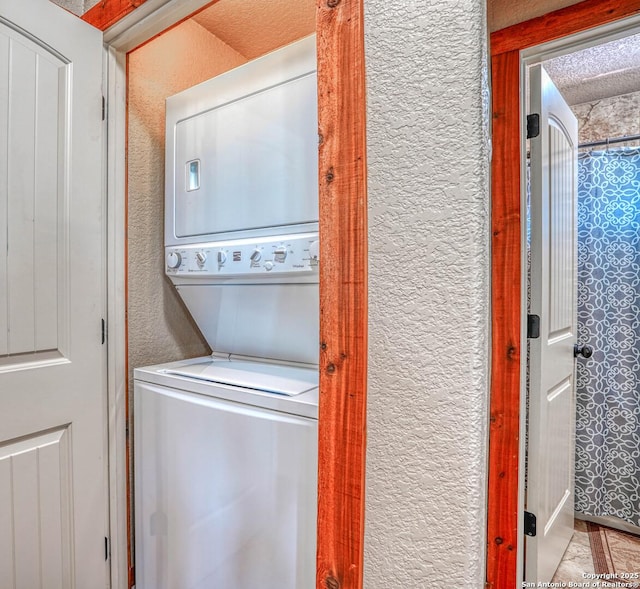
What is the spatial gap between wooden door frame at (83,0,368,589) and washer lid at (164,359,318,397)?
381 mm

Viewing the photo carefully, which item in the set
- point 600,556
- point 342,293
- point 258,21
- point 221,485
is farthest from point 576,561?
point 258,21

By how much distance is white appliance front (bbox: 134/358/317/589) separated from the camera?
3.35 feet

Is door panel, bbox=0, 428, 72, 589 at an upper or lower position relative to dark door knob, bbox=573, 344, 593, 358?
lower

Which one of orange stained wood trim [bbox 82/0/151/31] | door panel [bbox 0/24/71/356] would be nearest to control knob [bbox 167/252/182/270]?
door panel [bbox 0/24/71/356]

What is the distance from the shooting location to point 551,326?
1.74m

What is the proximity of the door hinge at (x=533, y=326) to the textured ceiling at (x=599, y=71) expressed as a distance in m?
1.54

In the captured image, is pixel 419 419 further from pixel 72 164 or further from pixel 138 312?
→ pixel 72 164

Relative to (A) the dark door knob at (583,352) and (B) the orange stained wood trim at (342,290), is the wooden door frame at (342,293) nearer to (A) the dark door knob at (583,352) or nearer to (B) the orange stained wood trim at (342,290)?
(B) the orange stained wood trim at (342,290)

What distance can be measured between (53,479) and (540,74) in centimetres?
240

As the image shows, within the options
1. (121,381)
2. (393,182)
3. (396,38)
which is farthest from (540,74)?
(121,381)

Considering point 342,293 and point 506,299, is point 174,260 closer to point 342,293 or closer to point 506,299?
point 342,293

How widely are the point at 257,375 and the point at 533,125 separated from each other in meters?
1.52

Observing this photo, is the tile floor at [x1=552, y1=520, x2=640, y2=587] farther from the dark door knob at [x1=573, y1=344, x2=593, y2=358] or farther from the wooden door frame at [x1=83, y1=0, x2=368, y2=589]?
the wooden door frame at [x1=83, y1=0, x2=368, y2=589]

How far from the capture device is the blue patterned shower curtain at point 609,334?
2258 mm
